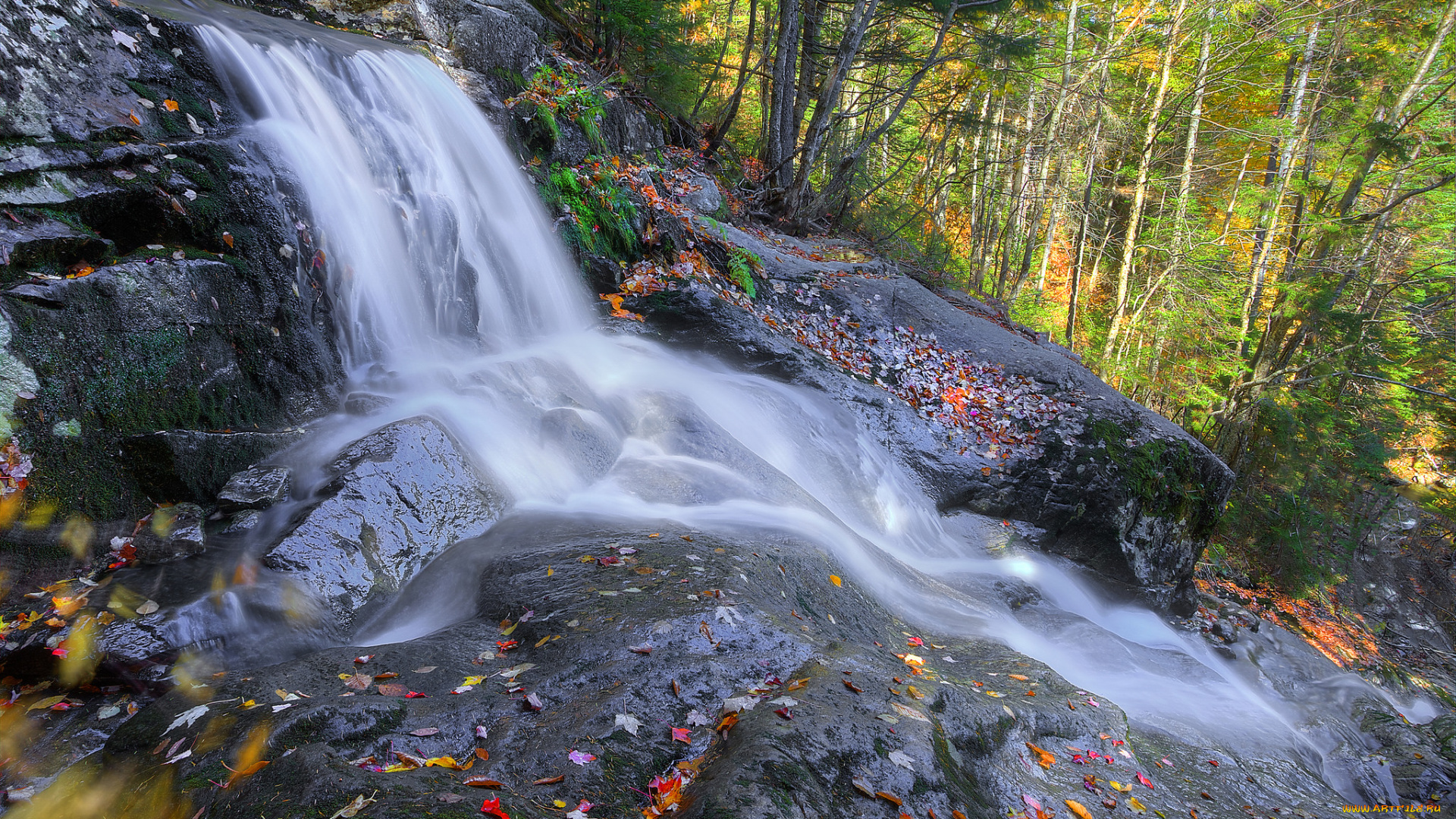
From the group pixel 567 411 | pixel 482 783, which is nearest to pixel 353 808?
pixel 482 783

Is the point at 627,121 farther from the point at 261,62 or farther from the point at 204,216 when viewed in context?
the point at 204,216

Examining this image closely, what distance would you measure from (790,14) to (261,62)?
8540 millimetres

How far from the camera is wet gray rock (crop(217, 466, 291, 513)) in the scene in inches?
146

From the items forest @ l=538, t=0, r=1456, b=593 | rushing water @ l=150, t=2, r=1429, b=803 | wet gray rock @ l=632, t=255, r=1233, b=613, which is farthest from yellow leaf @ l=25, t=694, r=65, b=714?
forest @ l=538, t=0, r=1456, b=593

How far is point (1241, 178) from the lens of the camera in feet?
55.0

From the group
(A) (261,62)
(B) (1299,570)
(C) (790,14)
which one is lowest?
(B) (1299,570)

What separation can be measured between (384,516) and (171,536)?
1.00 m

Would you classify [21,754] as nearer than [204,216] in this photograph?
Yes

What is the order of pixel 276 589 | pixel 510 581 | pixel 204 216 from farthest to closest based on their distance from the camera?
pixel 204 216
pixel 510 581
pixel 276 589

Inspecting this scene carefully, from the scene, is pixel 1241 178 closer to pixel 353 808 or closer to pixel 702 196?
pixel 702 196

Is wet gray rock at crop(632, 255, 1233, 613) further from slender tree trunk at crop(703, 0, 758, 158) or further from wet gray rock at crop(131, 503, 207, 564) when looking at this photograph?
slender tree trunk at crop(703, 0, 758, 158)

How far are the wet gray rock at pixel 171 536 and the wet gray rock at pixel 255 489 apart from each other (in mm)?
144

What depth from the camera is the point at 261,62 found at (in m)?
5.26

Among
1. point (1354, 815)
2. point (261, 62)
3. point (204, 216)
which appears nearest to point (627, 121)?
point (261, 62)
